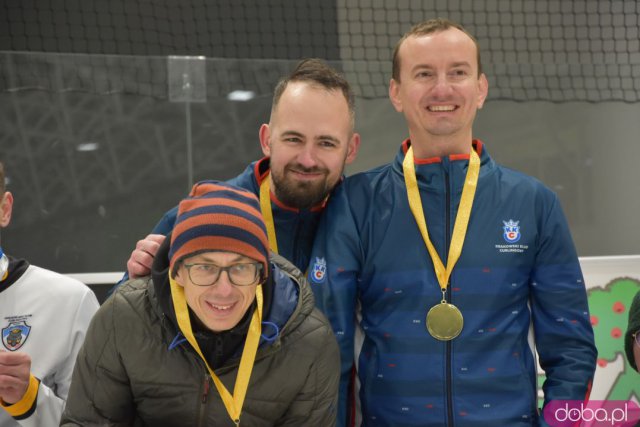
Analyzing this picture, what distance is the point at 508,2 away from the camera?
6.34 m

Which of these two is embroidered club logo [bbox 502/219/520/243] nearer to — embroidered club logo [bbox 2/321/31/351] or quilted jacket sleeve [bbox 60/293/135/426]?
quilted jacket sleeve [bbox 60/293/135/426]

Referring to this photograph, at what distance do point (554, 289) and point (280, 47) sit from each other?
398 centimetres

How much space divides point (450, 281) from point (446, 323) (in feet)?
0.46

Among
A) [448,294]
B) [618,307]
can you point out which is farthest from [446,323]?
[618,307]

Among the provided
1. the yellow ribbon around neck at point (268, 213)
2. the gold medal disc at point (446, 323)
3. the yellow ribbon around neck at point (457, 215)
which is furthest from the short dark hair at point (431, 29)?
the gold medal disc at point (446, 323)

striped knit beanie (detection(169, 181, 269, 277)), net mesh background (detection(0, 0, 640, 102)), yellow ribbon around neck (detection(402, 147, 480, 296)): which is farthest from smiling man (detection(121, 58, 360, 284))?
net mesh background (detection(0, 0, 640, 102))

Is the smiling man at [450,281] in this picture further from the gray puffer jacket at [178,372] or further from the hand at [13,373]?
the hand at [13,373]

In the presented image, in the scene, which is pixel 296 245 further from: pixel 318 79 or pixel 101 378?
pixel 101 378

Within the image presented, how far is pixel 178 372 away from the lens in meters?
2.39

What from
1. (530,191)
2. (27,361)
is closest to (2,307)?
(27,361)

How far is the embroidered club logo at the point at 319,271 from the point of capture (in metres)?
2.78

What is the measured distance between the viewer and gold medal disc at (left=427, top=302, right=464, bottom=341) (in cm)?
268

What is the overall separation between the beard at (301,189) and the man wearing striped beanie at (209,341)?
0.44m

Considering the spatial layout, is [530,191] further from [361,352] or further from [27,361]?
[27,361]
